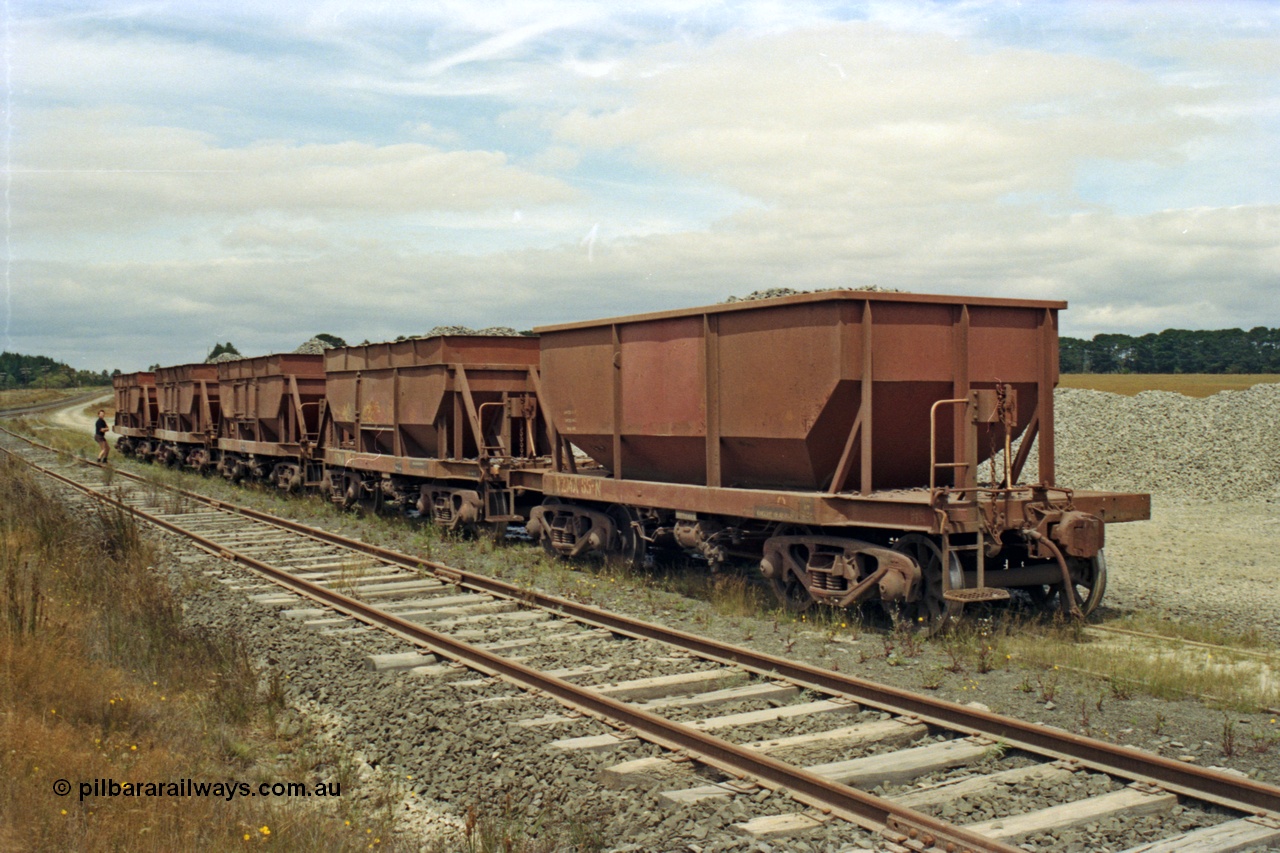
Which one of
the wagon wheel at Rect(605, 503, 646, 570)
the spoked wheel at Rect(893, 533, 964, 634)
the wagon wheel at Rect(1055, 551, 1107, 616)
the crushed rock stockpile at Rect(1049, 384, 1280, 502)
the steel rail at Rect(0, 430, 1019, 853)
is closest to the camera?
the steel rail at Rect(0, 430, 1019, 853)

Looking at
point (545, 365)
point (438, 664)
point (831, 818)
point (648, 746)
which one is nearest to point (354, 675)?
point (438, 664)

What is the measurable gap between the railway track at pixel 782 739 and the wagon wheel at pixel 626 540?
6.33 ft

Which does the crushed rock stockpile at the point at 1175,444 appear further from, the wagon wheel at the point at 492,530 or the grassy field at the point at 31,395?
the grassy field at the point at 31,395

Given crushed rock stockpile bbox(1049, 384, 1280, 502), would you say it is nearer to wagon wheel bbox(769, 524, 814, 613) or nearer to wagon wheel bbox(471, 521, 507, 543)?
wagon wheel bbox(471, 521, 507, 543)

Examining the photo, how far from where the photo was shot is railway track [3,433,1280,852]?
5.01 meters

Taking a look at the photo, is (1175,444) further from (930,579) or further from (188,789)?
(188,789)

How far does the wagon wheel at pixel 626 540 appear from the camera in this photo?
40.4ft

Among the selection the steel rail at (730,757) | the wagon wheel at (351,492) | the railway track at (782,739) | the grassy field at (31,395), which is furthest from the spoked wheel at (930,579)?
the grassy field at (31,395)

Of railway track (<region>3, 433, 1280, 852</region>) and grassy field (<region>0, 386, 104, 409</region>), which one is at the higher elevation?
grassy field (<region>0, 386, 104, 409</region>)

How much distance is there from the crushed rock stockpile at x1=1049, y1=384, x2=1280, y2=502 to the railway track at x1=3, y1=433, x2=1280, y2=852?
1550 cm

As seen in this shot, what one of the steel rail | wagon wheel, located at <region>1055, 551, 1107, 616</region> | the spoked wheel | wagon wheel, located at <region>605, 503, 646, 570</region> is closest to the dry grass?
the steel rail

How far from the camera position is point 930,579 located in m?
9.04

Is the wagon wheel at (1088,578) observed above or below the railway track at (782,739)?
above

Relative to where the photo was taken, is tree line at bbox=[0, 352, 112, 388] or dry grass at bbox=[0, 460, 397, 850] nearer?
dry grass at bbox=[0, 460, 397, 850]
